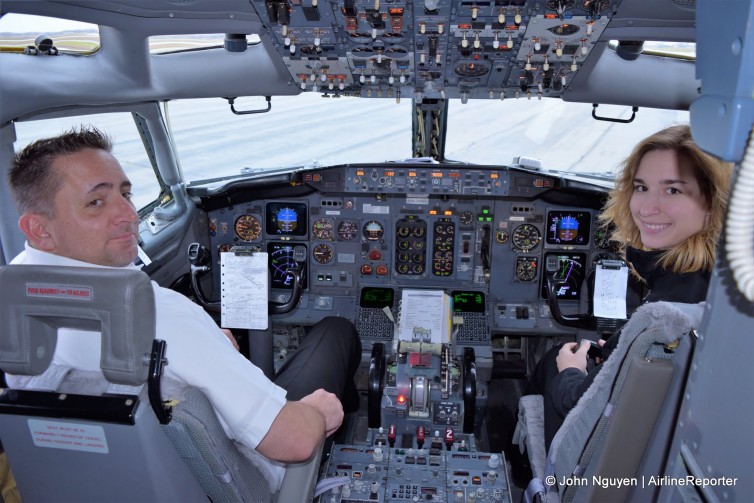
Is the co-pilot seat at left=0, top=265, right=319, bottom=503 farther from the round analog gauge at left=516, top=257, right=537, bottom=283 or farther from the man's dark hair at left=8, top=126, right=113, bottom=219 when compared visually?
the round analog gauge at left=516, top=257, right=537, bottom=283

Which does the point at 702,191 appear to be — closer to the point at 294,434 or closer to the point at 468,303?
the point at 294,434

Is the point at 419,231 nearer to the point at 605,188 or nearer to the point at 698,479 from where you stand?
the point at 605,188

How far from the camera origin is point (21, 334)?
116cm

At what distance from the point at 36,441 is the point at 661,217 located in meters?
1.73

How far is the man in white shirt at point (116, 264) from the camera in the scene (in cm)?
135

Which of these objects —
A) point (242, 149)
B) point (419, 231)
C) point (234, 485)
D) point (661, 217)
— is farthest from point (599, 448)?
point (242, 149)

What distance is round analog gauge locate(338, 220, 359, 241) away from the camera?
4105 mm

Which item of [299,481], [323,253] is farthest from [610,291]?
[299,481]

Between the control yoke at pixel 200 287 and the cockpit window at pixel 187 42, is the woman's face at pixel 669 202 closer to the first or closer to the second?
the cockpit window at pixel 187 42

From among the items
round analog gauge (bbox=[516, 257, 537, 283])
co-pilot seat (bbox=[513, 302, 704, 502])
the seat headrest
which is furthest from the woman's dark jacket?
round analog gauge (bbox=[516, 257, 537, 283])

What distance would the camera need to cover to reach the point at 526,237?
13.2 ft

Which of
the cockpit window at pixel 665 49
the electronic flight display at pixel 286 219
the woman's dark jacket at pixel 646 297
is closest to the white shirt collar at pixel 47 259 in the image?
the woman's dark jacket at pixel 646 297

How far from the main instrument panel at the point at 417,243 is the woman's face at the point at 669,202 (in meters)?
2.23

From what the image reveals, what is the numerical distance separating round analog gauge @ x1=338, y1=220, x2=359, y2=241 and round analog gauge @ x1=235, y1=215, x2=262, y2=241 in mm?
616
